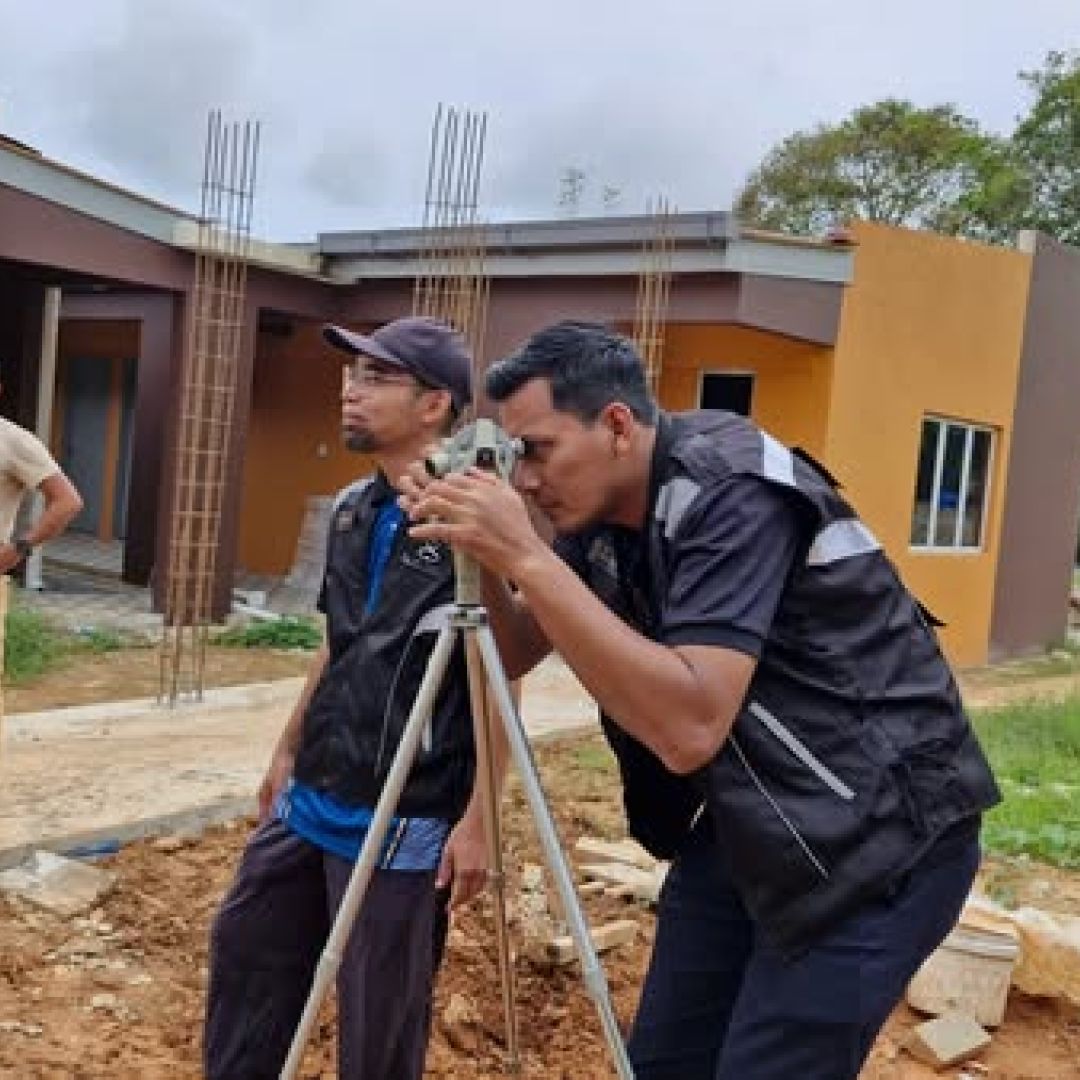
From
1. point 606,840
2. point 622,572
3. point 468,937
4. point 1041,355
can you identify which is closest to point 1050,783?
point 606,840

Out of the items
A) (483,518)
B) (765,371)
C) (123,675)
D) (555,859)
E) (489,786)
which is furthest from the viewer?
(765,371)

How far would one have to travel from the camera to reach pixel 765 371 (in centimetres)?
1080

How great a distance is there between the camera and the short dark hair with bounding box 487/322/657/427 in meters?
1.76

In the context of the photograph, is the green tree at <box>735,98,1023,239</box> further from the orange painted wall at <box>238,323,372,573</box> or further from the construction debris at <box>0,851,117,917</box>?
the construction debris at <box>0,851,117,917</box>

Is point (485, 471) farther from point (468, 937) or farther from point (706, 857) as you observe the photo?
point (468, 937)

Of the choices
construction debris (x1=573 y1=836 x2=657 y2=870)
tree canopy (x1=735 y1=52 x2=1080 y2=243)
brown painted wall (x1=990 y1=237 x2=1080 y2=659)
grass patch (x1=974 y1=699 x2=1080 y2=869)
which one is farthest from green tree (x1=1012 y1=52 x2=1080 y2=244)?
construction debris (x1=573 y1=836 x2=657 y2=870)

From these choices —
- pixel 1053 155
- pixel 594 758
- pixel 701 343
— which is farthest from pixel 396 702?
pixel 1053 155

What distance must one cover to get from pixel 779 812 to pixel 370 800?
962 mm

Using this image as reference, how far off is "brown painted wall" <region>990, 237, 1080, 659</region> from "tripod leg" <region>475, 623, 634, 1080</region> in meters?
11.4

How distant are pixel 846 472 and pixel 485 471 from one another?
9.32 metres

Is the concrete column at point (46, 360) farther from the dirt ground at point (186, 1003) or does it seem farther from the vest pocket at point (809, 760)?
the vest pocket at point (809, 760)

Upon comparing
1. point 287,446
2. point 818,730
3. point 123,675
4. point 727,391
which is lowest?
point 123,675

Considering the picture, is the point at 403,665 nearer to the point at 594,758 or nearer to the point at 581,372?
the point at 581,372

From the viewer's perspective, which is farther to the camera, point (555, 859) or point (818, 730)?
point (555, 859)
